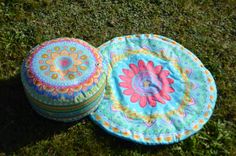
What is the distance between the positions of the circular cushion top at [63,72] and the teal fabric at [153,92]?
18.0 inches

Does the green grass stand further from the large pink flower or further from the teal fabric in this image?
the large pink flower

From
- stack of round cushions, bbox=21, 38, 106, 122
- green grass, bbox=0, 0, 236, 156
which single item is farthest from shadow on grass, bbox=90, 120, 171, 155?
stack of round cushions, bbox=21, 38, 106, 122

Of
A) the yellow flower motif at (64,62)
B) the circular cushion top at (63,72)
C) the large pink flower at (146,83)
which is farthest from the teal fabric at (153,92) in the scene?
the yellow flower motif at (64,62)

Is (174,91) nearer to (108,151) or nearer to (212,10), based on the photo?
(108,151)

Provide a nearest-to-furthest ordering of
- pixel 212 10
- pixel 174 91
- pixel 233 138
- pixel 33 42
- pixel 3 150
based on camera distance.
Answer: pixel 3 150 < pixel 233 138 < pixel 174 91 < pixel 33 42 < pixel 212 10

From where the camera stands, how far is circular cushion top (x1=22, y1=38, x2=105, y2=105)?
3.27 metres

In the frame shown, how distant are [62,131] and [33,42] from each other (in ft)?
3.97

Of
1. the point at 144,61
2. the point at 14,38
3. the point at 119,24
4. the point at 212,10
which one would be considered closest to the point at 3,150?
the point at 14,38

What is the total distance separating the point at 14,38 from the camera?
170 inches

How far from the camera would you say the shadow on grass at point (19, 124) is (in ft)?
11.6

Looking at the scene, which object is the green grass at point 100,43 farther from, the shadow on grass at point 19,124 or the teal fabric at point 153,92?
the teal fabric at point 153,92

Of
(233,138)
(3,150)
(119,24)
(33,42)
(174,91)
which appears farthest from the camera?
(119,24)

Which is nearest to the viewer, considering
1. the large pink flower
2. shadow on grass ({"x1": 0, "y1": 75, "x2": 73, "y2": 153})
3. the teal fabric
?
shadow on grass ({"x1": 0, "y1": 75, "x2": 73, "y2": 153})

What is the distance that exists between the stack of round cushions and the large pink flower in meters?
0.48
